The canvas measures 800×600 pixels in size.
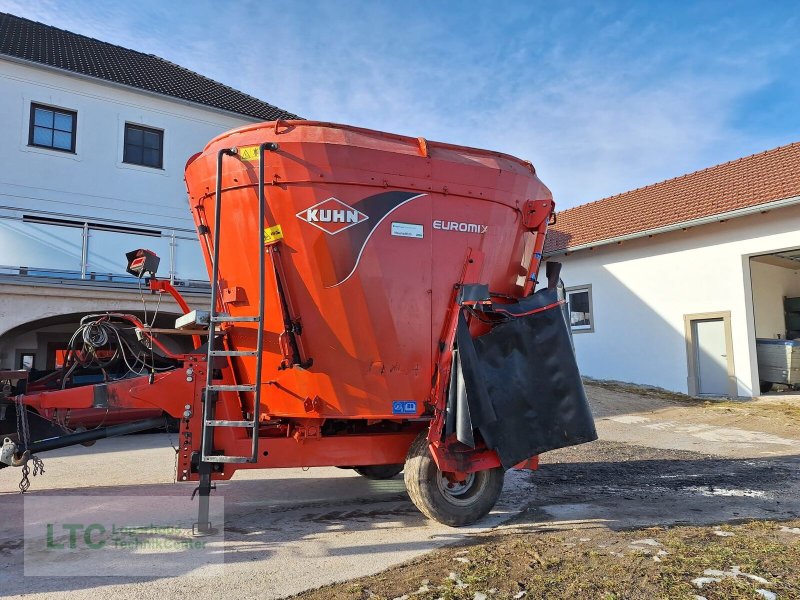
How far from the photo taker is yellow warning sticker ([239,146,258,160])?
4.36 meters

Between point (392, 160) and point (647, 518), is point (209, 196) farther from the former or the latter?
point (647, 518)

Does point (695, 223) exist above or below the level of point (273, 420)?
above

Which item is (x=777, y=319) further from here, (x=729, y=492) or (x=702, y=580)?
(x=702, y=580)

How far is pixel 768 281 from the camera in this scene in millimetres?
16625

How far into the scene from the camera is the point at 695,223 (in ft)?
43.0

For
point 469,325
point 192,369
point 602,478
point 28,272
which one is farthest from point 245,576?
point 28,272

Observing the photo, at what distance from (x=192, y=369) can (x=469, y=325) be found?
2236 millimetres

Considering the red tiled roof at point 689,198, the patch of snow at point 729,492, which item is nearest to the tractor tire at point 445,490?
the patch of snow at point 729,492

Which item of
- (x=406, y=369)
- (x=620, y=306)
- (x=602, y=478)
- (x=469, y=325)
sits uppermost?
(x=620, y=306)

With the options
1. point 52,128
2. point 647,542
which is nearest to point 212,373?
point 647,542

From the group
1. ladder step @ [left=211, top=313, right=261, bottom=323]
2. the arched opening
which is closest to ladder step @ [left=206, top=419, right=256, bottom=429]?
ladder step @ [left=211, top=313, right=261, bottom=323]

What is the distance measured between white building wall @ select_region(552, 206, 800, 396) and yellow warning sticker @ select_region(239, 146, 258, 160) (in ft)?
38.5

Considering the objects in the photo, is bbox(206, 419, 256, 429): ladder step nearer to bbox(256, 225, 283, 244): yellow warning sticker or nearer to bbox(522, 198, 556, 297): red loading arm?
bbox(256, 225, 283, 244): yellow warning sticker

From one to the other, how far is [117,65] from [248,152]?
1360 centimetres
